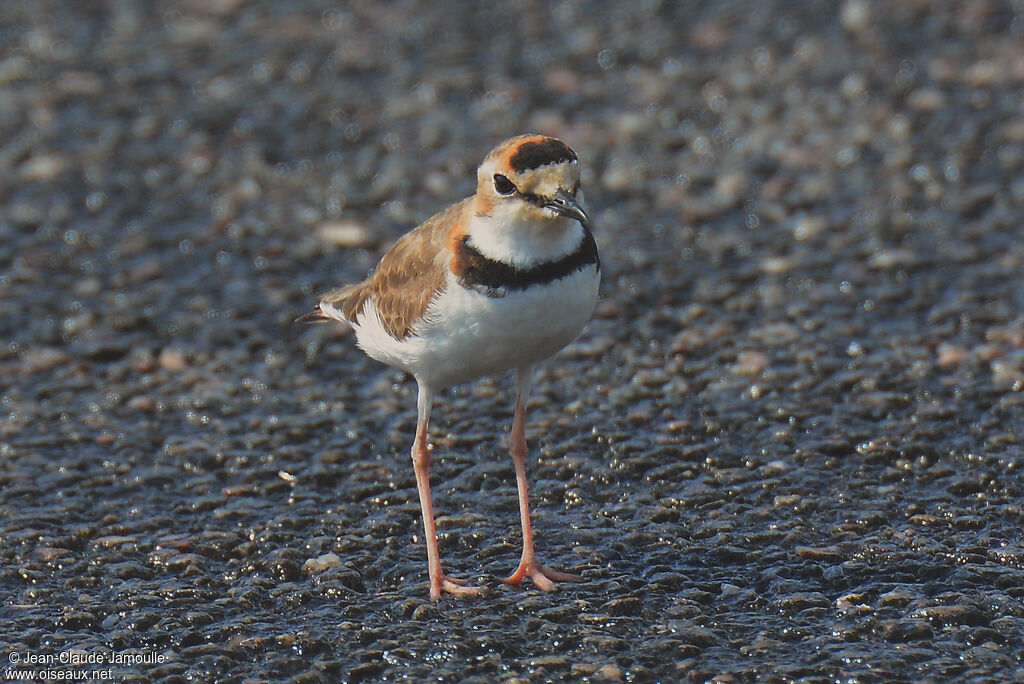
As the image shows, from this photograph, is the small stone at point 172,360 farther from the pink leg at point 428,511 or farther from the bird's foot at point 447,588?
the bird's foot at point 447,588

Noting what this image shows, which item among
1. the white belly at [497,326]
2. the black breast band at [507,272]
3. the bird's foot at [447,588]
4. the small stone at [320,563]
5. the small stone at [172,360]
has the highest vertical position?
the small stone at [172,360]

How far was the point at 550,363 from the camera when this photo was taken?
22.9ft

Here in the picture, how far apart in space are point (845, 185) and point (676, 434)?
115 inches

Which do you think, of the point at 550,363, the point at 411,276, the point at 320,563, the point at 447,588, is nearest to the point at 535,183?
the point at 411,276

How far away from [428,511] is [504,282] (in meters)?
1.11

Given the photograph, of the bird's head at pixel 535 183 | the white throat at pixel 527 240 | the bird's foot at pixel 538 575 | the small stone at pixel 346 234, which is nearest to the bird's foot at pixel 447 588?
A: the bird's foot at pixel 538 575

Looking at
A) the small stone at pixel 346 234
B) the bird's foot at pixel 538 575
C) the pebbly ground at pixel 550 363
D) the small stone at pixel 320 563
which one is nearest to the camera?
the pebbly ground at pixel 550 363

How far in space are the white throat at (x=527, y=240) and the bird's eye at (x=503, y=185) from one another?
73mm

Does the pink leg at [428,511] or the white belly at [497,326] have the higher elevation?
the white belly at [497,326]

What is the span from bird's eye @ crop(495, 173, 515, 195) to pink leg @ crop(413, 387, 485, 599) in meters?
0.96

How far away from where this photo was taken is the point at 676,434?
6.18 meters

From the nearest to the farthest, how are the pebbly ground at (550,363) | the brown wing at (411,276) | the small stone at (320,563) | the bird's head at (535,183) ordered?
the bird's head at (535,183), the pebbly ground at (550,363), the brown wing at (411,276), the small stone at (320,563)

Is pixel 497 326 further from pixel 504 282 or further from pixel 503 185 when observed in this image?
pixel 503 185

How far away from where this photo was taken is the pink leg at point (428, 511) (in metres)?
5.08
